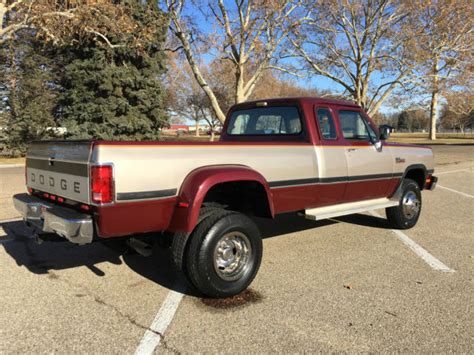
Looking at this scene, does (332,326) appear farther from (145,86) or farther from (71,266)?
(145,86)

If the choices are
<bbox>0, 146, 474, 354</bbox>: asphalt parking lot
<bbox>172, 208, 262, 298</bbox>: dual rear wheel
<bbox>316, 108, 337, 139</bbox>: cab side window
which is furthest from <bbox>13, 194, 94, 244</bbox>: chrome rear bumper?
<bbox>316, 108, 337, 139</bbox>: cab side window

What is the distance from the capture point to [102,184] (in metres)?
3.21

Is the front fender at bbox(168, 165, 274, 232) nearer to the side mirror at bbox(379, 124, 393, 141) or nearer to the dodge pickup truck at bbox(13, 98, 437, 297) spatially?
the dodge pickup truck at bbox(13, 98, 437, 297)

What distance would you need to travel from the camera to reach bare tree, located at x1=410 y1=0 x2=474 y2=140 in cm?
2500

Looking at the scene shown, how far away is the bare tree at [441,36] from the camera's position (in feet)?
82.0

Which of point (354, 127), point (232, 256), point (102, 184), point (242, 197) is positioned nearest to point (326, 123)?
point (354, 127)

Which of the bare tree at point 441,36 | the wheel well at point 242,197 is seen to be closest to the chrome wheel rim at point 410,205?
the wheel well at point 242,197

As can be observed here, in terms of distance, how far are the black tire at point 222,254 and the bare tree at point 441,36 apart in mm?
24755

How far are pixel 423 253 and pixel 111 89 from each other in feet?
65.0

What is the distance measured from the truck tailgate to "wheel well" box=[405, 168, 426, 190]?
526 centimetres

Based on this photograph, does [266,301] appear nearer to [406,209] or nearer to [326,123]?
[326,123]

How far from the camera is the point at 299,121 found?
5.15 meters

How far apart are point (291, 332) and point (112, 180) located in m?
1.85

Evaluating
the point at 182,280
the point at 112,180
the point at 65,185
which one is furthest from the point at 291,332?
the point at 65,185
